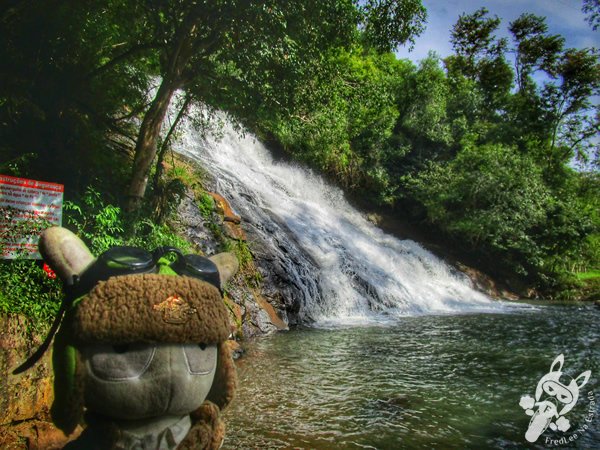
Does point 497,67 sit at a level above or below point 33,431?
above

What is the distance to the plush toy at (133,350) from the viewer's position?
1709mm

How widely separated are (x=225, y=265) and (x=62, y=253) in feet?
2.63

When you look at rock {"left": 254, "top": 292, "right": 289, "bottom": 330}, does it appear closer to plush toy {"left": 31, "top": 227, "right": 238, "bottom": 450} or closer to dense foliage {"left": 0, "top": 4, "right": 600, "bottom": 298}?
dense foliage {"left": 0, "top": 4, "right": 600, "bottom": 298}

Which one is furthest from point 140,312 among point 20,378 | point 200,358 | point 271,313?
point 271,313

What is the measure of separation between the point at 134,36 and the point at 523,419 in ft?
28.3

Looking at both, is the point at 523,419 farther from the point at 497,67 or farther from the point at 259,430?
the point at 497,67

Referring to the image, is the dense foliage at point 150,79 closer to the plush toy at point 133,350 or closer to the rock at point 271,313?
the rock at point 271,313

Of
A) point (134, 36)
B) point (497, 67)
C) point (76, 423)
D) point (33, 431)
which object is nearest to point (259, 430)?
point (33, 431)

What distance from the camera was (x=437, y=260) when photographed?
1906 centimetres

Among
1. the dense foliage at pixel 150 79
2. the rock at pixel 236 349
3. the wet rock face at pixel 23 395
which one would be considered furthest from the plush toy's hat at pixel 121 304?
the rock at pixel 236 349

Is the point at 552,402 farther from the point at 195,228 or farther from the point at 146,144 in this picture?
the point at 146,144

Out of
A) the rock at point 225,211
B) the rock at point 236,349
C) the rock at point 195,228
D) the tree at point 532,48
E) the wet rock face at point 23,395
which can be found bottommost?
the rock at point 236,349

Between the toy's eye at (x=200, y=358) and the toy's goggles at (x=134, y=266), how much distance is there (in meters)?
0.32

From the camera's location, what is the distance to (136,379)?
1.72 metres
